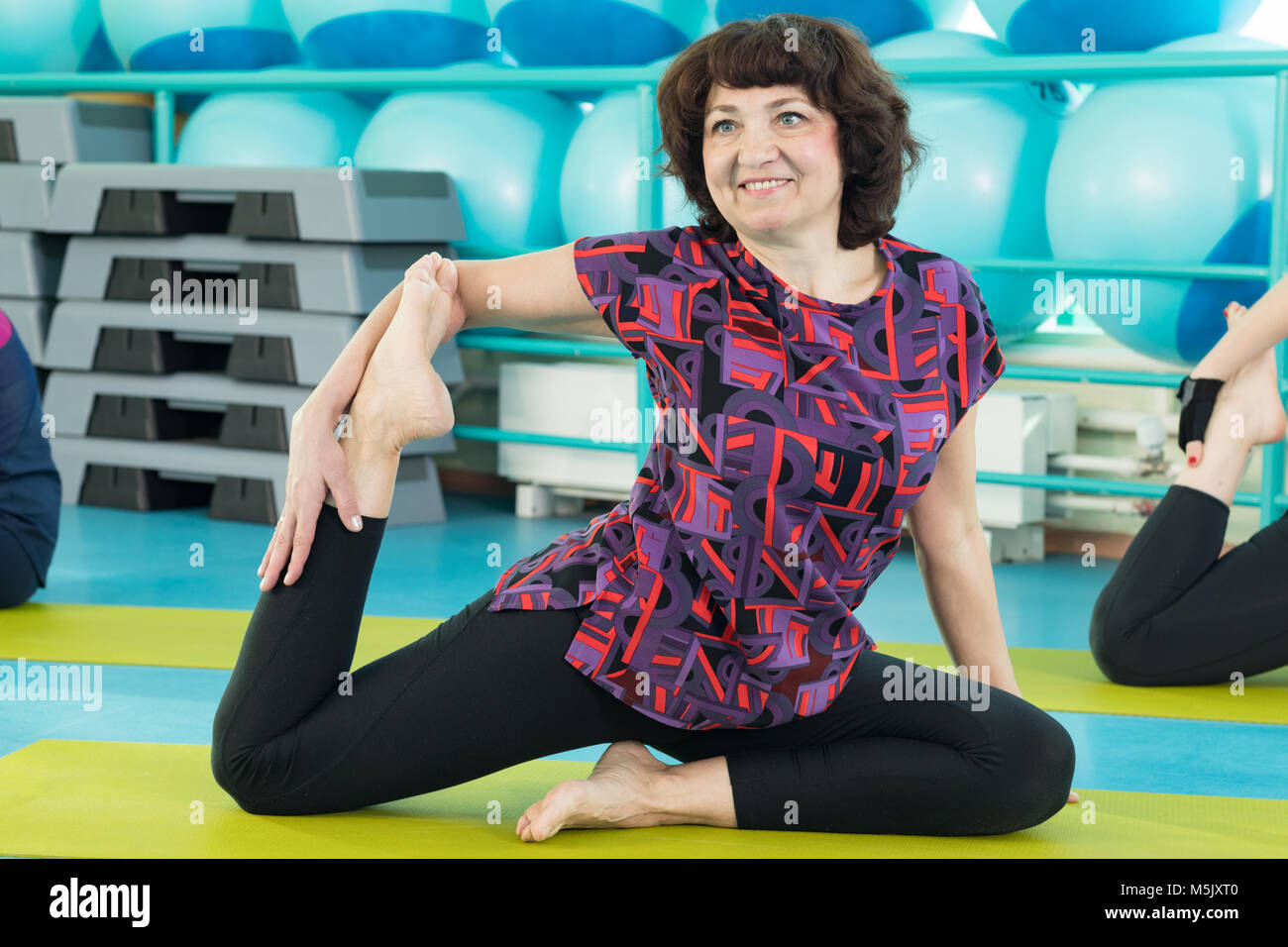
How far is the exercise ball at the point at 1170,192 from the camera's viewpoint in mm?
3213

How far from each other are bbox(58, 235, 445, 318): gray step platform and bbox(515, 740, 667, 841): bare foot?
2.51 m

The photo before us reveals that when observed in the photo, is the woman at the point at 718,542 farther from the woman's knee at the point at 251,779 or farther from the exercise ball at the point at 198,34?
the exercise ball at the point at 198,34

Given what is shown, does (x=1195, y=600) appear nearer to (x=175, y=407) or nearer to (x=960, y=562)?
(x=960, y=562)

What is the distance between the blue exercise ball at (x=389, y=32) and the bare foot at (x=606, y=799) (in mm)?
3057

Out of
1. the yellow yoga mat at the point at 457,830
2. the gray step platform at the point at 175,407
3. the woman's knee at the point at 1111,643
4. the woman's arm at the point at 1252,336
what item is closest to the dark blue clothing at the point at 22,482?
the yellow yoga mat at the point at 457,830

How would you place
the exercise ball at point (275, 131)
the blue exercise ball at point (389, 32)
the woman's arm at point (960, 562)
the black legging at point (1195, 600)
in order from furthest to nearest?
the exercise ball at point (275, 131), the blue exercise ball at point (389, 32), the black legging at point (1195, 600), the woman's arm at point (960, 562)

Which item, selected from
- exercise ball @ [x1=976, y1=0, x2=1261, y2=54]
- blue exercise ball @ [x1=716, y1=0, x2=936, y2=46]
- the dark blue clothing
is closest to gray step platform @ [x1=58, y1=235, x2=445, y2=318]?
blue exercise ball @ [x1=716, y1=0, x2=936, y2=46]

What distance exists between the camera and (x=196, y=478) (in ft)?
13.8

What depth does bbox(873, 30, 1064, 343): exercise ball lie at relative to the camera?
11.4ft

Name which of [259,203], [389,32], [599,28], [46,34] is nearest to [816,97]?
[599,28]

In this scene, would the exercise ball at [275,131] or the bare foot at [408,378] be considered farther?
the exercise ball at [275,131]

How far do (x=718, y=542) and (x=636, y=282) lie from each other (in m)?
0.30

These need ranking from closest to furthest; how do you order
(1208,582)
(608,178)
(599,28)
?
(1208,582) < (608,178) < (599,28)

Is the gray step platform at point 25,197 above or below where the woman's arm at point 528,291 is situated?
below
